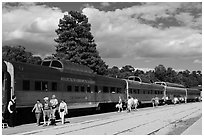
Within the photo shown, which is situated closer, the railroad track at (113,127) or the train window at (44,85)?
the railroad track at (113,127)

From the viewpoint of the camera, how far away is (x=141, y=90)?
133 feet

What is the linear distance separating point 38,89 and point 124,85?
1593 centimetres

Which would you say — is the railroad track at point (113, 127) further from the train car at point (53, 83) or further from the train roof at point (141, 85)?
the train roof at point (141, 85)

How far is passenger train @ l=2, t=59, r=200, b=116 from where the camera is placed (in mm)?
17469

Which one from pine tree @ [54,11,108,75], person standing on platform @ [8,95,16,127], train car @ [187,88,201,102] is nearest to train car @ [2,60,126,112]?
person standing on platform @ [8,95,16,127]

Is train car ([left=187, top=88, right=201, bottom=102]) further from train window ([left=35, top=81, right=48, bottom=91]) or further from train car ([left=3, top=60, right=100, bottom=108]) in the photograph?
train window ([left=35, top=81, right=48, bottom=91])

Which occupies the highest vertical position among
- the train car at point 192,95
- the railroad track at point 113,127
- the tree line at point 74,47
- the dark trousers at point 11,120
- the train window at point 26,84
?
the tree line at point 74,47

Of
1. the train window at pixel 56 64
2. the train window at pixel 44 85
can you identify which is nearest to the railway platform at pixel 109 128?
the train window at pixel 44 85

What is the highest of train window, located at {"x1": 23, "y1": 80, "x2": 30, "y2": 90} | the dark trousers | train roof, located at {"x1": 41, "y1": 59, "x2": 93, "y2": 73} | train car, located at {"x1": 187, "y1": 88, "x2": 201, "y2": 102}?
train roof, located at {"x1": 41, "y1": 59, "x2": 93, "y2": 73}

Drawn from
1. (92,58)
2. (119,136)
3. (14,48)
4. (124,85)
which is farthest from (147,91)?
(119,136)

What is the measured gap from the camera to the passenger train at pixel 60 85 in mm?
17469

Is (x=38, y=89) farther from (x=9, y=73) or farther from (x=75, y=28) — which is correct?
(x=75, y=28)

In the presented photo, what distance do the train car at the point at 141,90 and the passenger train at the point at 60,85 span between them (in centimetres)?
10

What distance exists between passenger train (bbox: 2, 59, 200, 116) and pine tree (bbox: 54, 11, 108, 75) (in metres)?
17.5
